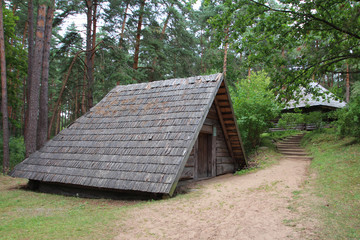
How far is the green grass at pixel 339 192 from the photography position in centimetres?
460

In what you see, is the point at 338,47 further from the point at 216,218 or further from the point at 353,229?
the point at 216,218

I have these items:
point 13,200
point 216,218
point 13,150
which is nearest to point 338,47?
point 216,218

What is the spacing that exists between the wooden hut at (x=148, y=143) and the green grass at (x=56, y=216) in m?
0.60

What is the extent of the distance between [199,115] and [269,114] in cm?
840

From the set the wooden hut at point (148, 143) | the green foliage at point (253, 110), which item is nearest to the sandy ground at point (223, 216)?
the wooden hut at point (148, 143)

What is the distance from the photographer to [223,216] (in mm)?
5625

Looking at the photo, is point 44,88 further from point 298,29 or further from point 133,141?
point 298,29

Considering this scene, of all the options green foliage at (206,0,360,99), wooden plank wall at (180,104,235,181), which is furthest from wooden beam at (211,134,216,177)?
green foliage at (206,0,360,99)

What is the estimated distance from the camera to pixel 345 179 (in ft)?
26.3

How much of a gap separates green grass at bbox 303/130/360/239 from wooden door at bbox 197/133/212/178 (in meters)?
4.03

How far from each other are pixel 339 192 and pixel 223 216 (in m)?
3.46

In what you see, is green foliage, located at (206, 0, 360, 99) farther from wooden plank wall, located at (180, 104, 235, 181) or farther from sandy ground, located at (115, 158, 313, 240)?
wooden plank wall, located at (180, 104, 235, 181)

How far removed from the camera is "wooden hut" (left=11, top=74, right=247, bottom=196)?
7.37m

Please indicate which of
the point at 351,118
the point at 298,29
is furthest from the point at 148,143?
the point at 351,118
